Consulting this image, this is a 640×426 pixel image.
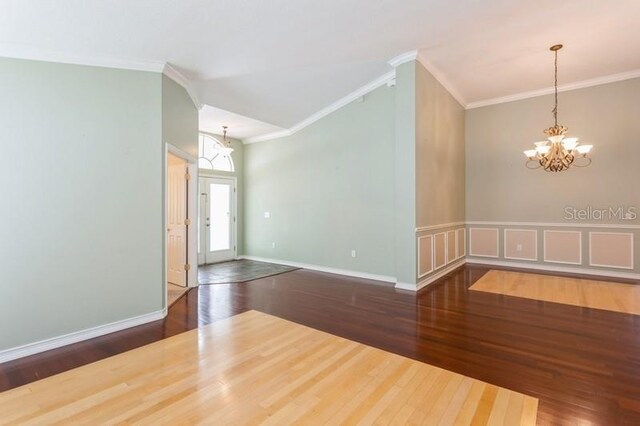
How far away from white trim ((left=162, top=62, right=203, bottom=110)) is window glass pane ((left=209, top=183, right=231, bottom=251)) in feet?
9.76

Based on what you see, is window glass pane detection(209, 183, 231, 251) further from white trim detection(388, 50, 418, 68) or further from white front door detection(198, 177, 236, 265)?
white trim detection(388, 50, 418, 68)

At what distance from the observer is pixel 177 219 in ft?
16.0

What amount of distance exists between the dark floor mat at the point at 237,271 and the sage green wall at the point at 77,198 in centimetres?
200

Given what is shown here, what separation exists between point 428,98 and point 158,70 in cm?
386

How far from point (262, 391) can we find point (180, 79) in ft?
12.2

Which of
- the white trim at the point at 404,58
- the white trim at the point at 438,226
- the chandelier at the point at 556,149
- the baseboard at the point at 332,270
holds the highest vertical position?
the white trim at the point at 404,58

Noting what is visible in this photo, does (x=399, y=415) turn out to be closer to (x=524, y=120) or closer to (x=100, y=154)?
(x=100, y=154)

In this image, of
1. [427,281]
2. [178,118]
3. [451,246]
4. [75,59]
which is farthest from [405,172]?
[75,59]

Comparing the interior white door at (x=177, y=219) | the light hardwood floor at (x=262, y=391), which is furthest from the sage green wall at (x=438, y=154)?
the interior white door at (x=177, y=219)

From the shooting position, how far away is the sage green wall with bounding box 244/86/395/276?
17.9 ft

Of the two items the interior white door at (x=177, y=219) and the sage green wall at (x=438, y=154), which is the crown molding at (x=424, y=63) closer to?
the sage green wall at (x=438, y=154)

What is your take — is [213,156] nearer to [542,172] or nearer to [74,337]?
[74,337]

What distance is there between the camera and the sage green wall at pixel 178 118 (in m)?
3.69

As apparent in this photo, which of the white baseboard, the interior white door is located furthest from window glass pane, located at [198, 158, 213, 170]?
the white baseboard
